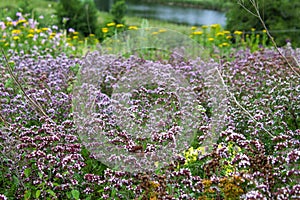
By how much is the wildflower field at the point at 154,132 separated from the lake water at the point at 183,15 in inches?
485

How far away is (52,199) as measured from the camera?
2.85m

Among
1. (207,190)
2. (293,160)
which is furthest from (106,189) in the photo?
(293,160)

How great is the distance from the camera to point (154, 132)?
343 centimetres

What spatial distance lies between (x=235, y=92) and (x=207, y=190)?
218cm

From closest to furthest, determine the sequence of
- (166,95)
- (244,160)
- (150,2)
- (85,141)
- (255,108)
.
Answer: (244,160)
(85,141)
(255,108)
(166,95)
(150,2)

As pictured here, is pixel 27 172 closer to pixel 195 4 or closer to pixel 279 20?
pixel 279 20

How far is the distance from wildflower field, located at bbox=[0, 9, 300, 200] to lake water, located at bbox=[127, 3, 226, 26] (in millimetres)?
12330

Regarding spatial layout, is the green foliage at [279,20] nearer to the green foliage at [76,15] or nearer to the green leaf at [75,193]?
the green foliage at [76,15]

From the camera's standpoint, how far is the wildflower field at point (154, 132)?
264 cm

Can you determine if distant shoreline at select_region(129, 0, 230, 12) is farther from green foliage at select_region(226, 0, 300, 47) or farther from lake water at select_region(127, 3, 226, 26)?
green foliage at select_region(226, 0, 300, 47)

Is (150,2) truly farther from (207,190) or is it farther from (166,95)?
(207,190)

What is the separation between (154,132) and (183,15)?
16.9 m

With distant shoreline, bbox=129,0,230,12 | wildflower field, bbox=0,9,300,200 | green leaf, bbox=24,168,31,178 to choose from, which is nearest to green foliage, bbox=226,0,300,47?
wildflower field, bbox=0,9,300,200

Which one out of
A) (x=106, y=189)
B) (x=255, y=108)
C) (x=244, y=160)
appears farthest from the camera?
(x=255, y=108)
